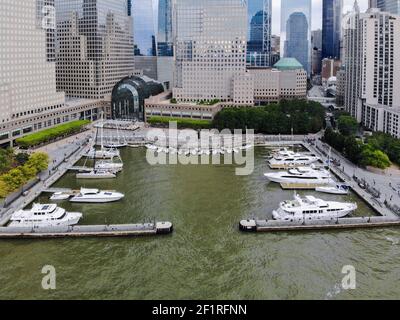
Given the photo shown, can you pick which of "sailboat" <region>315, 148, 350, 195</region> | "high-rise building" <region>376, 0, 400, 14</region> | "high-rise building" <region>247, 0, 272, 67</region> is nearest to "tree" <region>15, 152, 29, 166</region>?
"sailboat" <region>315, 148, 350, 195</region>

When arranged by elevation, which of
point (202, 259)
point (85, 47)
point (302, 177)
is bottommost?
point (202, 259)

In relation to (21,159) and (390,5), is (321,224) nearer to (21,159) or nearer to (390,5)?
(21,159)

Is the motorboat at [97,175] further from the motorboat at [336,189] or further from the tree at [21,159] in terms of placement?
the motorboat at [336,189]

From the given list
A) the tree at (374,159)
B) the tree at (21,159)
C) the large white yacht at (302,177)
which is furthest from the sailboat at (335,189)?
the tree at (21,159)

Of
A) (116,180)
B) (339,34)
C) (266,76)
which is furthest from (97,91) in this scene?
(339,34)

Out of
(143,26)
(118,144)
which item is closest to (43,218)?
(118,144)

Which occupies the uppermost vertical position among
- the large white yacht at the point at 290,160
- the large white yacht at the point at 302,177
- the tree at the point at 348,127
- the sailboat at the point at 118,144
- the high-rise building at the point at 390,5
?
the high-rise building at the point at 390,5

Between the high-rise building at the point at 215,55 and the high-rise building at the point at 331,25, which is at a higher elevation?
the high-rise building at the point at 331,25
